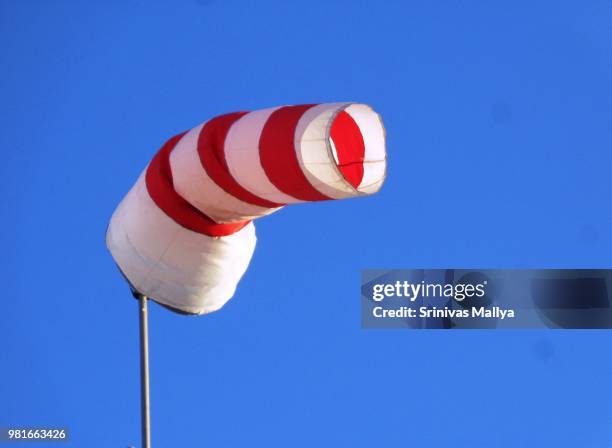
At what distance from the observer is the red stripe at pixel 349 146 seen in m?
0.94

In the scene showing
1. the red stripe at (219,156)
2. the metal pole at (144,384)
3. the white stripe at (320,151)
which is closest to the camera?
the white stripe at (320,151)

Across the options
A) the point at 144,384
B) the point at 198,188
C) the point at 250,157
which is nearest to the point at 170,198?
the point at 198,188

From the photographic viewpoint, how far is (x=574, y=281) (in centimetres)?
265

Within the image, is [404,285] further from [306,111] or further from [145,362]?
[306,111]

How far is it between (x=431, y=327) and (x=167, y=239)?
151cm

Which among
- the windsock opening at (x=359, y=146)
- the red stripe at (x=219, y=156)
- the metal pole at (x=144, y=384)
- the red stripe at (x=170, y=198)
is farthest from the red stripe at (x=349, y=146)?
the metal pole at (x=144, y=384)

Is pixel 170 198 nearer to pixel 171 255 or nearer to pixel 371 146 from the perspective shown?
pixel 171 255

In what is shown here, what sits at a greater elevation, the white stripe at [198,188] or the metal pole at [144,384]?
the white stripe at [198,188]

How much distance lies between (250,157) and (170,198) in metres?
0.19

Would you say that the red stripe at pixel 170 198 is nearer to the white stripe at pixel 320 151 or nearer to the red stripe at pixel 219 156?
the red stripe at pixel 219 156

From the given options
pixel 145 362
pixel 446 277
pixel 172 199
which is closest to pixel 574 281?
pixel 446 277

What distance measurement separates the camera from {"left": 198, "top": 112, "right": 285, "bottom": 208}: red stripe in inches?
39.9

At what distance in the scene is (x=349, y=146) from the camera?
95 centimetres

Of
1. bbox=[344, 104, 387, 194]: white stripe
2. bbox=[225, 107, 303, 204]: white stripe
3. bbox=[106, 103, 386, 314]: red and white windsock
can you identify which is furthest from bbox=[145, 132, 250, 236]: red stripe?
bbox=[344, 104, 387, 194]: white stripe
